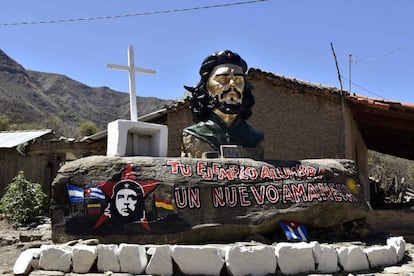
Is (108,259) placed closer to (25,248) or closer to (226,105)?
(25,248)

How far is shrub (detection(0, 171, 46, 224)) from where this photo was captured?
12203 mm

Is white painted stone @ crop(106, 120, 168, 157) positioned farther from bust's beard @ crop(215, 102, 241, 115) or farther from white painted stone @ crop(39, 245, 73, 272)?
white painted stone @ crop(39, 245, 73, 272)

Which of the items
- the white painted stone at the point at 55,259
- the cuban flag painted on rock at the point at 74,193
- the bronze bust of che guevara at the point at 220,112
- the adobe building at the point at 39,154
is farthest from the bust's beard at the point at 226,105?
the adobe building at the point at 39,154

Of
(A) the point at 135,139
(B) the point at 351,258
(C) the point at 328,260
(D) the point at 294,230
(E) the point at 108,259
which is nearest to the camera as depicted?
(E) the point at 108,259

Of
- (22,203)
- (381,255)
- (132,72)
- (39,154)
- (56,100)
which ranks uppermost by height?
(56,100)

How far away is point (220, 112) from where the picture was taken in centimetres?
881

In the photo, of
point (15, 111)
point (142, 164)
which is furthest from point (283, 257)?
point (15, 111)

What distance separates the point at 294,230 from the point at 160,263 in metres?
2.68

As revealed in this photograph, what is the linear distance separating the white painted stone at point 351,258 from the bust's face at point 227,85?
3.46 metres

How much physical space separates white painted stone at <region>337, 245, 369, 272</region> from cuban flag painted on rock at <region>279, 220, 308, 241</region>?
93 cm

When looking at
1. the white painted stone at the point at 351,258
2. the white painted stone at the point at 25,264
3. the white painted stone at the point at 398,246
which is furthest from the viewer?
the white painted stone at the point at 398,246

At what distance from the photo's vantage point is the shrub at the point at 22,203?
12.2 meters

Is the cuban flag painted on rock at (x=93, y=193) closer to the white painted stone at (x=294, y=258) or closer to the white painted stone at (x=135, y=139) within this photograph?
the white painted stone at (x=135, y=139)

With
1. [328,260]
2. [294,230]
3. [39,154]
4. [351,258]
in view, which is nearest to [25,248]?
[294,230]
